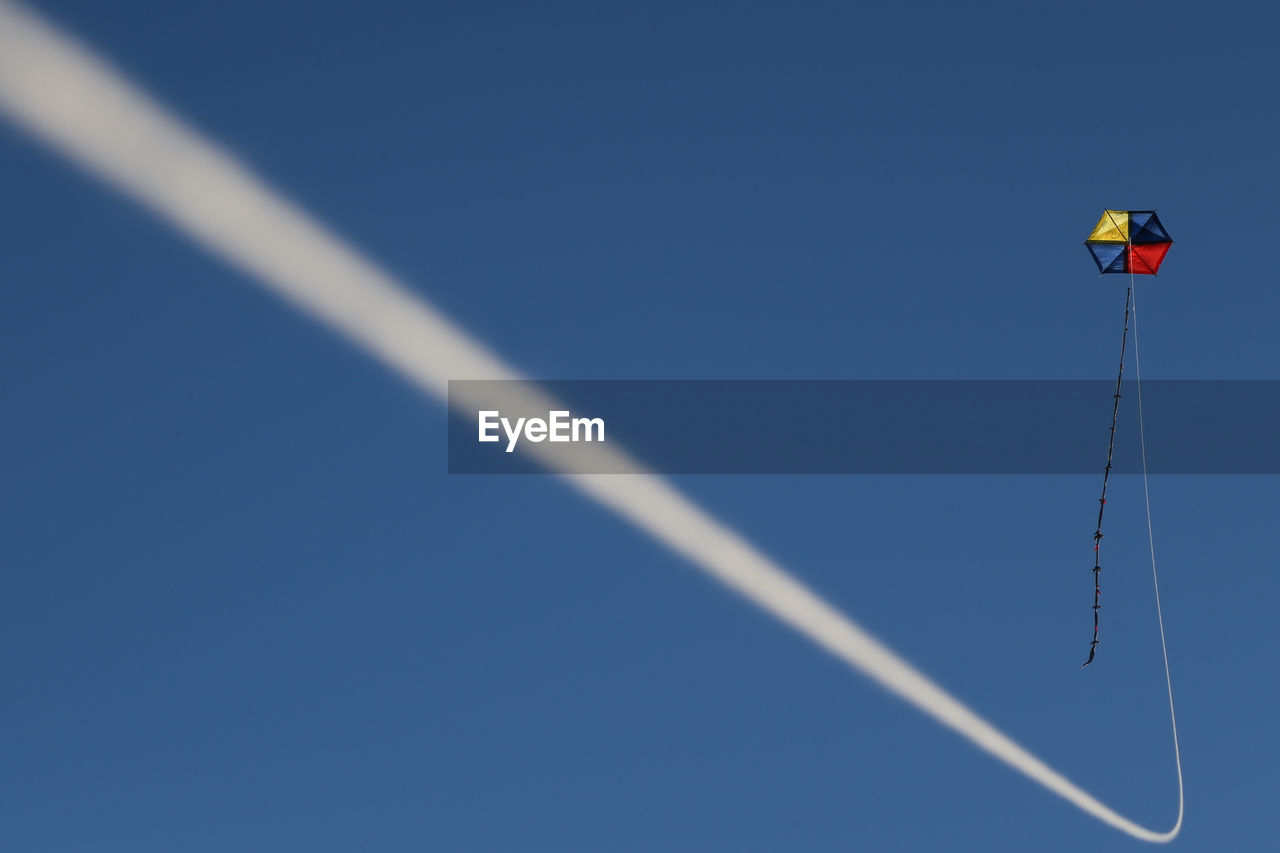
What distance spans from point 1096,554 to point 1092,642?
1.55 metres

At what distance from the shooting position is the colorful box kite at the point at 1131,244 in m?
23.1

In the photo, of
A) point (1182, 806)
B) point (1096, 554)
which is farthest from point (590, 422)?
point (1182, 806)

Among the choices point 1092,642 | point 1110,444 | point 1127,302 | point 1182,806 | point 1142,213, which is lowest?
point 1182,806

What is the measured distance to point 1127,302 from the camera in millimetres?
23156

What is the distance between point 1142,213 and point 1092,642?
759 cm

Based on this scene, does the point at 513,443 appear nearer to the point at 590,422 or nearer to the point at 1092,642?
the point at 590,422

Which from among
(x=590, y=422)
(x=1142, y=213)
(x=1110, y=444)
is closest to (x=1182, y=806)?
(x=1110, y=444)

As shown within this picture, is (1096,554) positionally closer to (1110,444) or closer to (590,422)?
(1110,444)

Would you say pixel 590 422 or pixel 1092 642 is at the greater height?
pixel 590 422

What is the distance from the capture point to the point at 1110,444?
2397 cm

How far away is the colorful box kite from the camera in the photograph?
2312 cm

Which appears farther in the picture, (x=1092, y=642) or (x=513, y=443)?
(x=513, y=443)

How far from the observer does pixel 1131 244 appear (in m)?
23.2

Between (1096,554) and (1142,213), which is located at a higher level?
(1142,213)
